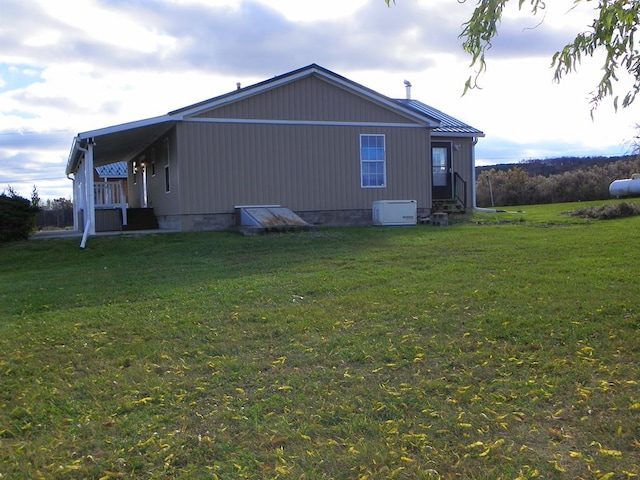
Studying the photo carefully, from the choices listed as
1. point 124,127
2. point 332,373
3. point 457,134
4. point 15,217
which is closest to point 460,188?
point 457,134

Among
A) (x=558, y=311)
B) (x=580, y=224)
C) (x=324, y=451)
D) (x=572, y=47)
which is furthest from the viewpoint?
(x=580, y=224)

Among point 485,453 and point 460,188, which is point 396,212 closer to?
point 460,188

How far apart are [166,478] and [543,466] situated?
192 centimetres

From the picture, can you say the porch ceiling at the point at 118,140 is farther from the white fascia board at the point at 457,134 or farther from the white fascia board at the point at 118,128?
the white fascia board at the point at 457,134

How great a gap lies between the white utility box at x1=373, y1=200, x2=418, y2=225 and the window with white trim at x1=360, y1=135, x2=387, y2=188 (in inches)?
33.1

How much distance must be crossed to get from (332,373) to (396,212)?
11.6 m

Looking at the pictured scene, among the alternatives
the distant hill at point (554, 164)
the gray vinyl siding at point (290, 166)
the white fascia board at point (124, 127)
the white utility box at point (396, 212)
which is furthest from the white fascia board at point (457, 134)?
the distant hill at point (554, 164)

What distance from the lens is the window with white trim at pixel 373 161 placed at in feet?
54.0

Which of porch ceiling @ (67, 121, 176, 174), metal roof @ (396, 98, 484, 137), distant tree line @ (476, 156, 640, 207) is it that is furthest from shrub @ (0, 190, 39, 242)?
distant tree line @ (476, 156, 640, 207)

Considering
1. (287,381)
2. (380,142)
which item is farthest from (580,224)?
(287,381)

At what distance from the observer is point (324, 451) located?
11.1ft

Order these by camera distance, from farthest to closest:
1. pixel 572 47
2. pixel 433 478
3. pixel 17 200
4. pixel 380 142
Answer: pixel 380 142 < pixel 17 200 < pixel 572 47 < pixel 433 478

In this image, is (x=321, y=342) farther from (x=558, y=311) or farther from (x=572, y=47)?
(x=572, y=47)

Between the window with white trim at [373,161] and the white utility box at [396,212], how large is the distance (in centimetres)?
84
